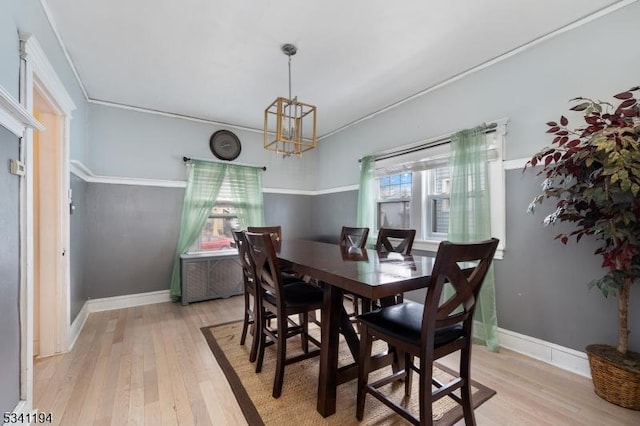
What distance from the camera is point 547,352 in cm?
222

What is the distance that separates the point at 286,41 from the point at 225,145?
7.40 feet

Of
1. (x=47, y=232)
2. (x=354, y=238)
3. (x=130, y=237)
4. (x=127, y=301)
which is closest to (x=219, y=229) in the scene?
(x=130, y=237)

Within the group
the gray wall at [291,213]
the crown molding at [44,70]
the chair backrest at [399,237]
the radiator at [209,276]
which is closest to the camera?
the crown molding at [44,70]

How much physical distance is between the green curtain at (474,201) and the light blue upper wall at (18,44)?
10.3 feet

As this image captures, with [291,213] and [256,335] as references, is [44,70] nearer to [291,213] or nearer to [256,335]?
[256,335]

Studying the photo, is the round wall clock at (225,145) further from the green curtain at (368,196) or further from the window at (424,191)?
the window at (424,191)

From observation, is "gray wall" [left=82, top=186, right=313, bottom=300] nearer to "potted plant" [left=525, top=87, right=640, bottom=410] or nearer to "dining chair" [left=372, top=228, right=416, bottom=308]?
"dining chair" [left=372, top=228, right=416, bottom=308]

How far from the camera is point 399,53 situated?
244cm

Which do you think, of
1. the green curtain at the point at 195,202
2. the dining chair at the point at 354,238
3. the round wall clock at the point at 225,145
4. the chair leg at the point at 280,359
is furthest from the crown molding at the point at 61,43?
the dining chair at the point at 354,238

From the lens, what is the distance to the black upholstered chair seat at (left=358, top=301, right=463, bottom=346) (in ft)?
4.47

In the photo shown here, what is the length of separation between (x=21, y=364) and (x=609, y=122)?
3.63 meters

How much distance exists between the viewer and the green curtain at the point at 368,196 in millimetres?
3764

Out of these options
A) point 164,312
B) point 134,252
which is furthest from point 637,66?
point 134,252

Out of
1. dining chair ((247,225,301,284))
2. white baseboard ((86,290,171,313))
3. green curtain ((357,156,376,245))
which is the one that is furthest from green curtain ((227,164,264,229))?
green curtain ((357,156,376,245))
